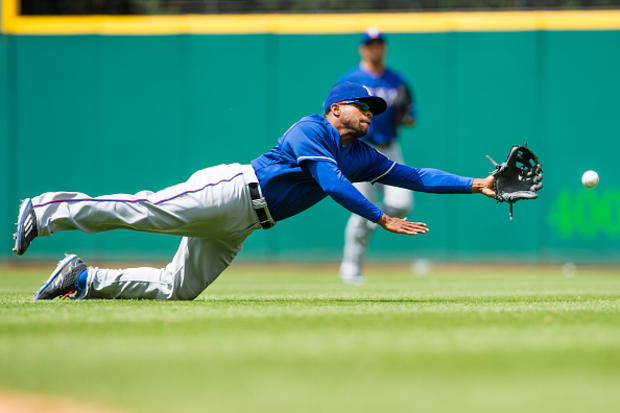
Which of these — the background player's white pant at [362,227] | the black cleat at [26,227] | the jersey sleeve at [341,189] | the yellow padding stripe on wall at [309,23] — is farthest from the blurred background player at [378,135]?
the black cleat at [26,227]

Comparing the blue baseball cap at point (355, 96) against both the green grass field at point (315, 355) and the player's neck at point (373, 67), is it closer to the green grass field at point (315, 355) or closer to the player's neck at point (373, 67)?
the green grass field at point (315, 355)

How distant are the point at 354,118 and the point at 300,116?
7145mm

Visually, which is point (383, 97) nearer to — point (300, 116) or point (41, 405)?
point (300, 116)

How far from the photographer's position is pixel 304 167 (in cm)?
501

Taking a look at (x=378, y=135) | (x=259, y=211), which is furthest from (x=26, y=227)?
(x=378, y=135)

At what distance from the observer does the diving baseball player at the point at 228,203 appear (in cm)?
484

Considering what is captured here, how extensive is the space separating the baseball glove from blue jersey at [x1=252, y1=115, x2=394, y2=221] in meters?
0.86

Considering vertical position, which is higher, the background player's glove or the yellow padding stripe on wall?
the yellow padding stripe on wall

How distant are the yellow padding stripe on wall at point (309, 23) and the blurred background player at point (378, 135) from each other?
3343mm

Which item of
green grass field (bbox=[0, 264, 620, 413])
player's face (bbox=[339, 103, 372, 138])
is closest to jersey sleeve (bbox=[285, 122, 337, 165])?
player's face (bbox=[339, 103, 372, 138])

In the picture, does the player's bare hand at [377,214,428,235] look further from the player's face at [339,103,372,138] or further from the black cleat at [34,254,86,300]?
the black cleat at [34,254,86,300]

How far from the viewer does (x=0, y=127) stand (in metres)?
12.8

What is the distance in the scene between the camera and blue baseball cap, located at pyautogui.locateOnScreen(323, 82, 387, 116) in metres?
5.28

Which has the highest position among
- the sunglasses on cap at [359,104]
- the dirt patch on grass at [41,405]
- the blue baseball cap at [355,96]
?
the blue baseball cap at [355,96]
